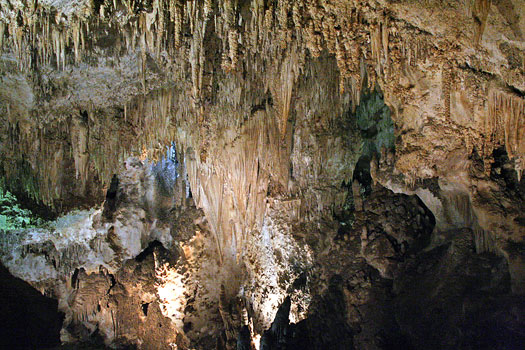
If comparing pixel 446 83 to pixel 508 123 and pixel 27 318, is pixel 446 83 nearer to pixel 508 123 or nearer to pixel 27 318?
pixel 508 123

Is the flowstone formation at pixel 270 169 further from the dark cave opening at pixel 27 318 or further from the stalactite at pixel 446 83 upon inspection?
the dark cave opening at pixel 27 318

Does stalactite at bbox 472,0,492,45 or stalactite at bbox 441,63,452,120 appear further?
stalactite at bbox 441,63,452,120

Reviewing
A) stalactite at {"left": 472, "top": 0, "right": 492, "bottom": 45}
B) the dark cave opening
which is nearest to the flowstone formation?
stalactite at {"left": 472, "top": 0, "right": 492, "bottom": 45}

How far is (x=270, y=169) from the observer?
7012mm

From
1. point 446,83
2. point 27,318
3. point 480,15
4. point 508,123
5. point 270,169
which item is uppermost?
point 480,15

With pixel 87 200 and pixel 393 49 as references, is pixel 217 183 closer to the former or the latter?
pixel 87 200

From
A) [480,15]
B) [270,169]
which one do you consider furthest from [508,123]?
[270,169]

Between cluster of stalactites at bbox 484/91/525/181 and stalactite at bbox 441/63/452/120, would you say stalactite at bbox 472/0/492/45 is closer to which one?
stalactite at bbox 441/63/452/120

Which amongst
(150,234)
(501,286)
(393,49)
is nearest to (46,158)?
(150,234)

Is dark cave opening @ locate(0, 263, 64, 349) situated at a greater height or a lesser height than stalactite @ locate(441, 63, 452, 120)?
lesser

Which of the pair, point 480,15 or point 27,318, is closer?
point 480,15

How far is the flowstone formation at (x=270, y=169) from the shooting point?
387cm

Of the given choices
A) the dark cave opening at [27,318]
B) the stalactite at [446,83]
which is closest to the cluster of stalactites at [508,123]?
the stalactite at [446,83]

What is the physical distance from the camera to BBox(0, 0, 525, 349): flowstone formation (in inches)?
152
